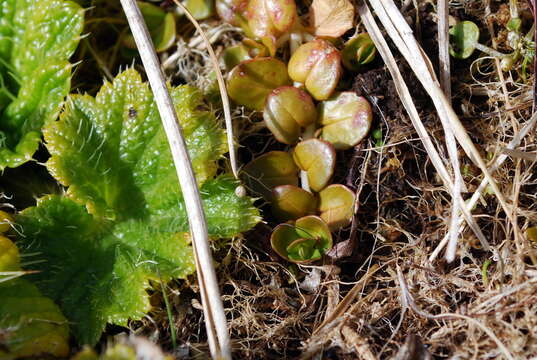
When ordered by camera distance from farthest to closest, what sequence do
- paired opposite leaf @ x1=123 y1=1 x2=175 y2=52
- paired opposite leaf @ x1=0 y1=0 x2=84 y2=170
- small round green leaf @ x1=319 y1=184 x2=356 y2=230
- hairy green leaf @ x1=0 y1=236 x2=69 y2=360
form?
paired opposite leaf @ x1=123 y1=1 x2=175 y2=52
paired opposite leaf @ x1=0 y1=0 x2=84 y2=170
small round green leaf @ x1=319 y1=184 x2=356 y2=230
hairy green leaf @ x1=0 y1=236 x2=69 y2=360

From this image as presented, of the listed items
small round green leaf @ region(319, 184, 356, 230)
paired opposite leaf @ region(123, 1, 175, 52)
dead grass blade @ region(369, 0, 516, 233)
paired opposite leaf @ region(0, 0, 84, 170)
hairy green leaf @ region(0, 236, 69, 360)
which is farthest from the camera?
paired opposite leaf @ region(123, 1, 175, 52)

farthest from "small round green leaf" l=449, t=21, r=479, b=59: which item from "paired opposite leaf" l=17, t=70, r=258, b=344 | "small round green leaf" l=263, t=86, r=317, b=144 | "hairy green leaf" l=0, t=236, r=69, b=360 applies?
"hairy green leaf" l=0, t=236, r=69, b=360

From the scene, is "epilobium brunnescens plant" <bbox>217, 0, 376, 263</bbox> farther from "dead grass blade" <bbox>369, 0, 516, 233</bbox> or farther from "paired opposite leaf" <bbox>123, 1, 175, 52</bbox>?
"paired opposite leaf" <bbox>123, 1, 175, 52</bbox>

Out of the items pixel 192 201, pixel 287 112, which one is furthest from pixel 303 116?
pixel 192 201

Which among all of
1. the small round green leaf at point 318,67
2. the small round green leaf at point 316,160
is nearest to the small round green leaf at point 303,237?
the small round green leaf at point 316,160

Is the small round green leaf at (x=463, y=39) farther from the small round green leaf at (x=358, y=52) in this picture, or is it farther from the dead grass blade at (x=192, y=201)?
the dead grass blade at (x=192, y=201)

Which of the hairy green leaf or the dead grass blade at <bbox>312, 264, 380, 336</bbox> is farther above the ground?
the hairy green leaf
